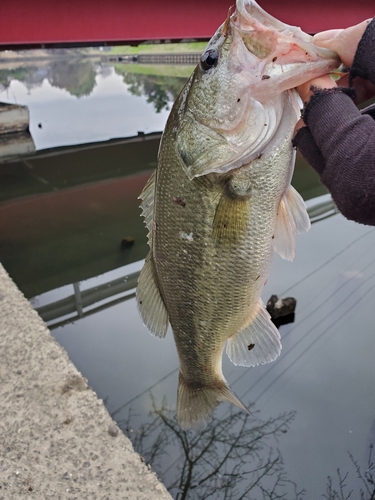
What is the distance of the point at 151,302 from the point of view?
2012mm

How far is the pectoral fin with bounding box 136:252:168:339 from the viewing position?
199cm

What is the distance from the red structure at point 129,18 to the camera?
25.6 ft

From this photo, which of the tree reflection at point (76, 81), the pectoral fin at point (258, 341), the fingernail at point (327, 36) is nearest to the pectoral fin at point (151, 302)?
the pectoral fin at point (258, 341)

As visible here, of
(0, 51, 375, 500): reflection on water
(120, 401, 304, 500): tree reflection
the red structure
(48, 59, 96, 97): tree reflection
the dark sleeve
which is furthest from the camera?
(48, 59, 96, 97): tree reflection

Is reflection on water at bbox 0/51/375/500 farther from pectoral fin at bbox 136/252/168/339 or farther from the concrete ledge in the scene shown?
pectoral fin at bbox 136/252/168/339

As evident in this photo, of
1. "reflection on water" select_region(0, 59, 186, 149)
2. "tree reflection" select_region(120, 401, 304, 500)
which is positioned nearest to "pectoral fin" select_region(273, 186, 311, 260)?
"tree reflection" select_region(120, 401, 304, 500)

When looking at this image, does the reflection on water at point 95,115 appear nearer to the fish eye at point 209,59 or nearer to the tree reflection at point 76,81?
the tree reflection at point 76,81

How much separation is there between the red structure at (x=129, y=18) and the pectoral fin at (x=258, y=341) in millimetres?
7943

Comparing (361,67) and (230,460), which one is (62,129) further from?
(361,67)

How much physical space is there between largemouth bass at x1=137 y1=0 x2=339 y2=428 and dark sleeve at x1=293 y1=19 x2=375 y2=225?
0.11 metres

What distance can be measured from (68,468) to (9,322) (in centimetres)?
155

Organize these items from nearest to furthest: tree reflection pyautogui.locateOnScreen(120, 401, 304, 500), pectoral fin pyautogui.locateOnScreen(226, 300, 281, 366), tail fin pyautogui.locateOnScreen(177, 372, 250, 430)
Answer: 1. pectoral fin pyautogui.locateOnScreen(226, 300, 281, 366)
2. tail fin pyautogui.locateOnScreen(177, 372, 250, 430)
3. tree reflection pyautogui.locateOnScreen(120, 401, 304, 500)

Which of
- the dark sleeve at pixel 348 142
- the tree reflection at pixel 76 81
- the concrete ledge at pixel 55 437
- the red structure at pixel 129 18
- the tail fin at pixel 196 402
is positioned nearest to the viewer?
the dark sleeve at pixel 348 142

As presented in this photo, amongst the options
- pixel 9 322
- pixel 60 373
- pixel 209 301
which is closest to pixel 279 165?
pixel 209 301
